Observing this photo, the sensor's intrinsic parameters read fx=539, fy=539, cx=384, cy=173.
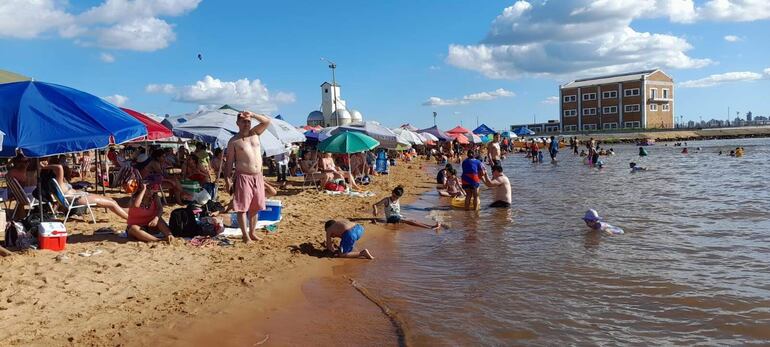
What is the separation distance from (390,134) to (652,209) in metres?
8.06

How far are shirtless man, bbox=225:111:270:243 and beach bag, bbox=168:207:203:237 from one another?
773mm

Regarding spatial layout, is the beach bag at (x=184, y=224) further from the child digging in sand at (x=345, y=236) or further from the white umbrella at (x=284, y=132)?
the white umbrella at (x=284, y=132)

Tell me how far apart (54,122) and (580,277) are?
6018 millimetres

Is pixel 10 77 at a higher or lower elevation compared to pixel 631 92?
lower

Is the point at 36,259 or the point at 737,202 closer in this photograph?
the point at 36,259

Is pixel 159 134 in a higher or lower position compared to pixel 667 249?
higher

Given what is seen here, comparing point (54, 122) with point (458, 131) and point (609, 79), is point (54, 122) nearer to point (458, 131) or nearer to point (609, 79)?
point (458, 131)

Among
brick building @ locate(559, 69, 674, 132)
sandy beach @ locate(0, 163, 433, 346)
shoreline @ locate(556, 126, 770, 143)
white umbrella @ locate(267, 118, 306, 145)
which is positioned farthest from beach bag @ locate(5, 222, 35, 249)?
brick building @ locate(559, 69, 674, 132)

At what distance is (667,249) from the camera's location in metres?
7.25

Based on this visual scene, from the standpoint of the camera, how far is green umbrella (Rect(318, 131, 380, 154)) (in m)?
12.8

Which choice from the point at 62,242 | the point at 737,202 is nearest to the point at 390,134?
the point at 737,202

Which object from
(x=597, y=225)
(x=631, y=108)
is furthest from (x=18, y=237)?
(x=631, y=108)

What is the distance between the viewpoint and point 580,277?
596 centimetres

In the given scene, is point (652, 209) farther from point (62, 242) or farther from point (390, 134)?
point (62, 242)
